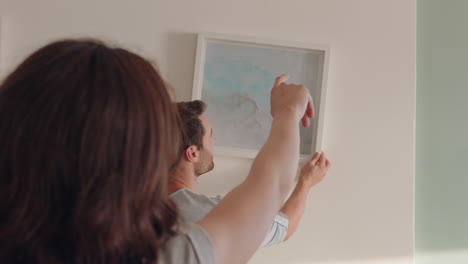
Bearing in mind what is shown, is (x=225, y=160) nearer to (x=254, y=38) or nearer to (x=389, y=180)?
(x=254, y=38)

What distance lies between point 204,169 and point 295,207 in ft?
1.09

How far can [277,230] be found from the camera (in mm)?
1457

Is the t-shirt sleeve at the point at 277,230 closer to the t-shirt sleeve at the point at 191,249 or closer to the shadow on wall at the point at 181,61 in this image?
the shadow on wall at the point at 181,61

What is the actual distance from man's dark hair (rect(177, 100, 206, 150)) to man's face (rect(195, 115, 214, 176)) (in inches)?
0.7

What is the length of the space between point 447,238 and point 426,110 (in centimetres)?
49

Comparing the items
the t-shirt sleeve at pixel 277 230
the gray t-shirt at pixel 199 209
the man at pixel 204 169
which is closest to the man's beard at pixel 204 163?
the man at pixel 204 169

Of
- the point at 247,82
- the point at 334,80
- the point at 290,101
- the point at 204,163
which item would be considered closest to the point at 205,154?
the point at 204,163

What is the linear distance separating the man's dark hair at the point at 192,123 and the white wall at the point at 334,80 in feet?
0.44

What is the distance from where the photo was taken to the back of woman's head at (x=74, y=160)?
1.88 feet

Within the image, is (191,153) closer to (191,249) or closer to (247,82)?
(247,82)

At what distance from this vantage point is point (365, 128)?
→ 1.71 metres

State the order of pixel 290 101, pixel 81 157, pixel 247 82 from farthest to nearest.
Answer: pixel 247 82 → pixel 290 101 → pixel 81 157

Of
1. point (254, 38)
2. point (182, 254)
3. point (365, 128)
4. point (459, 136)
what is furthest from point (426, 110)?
point (182, 254)

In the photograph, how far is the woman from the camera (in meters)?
0.57
